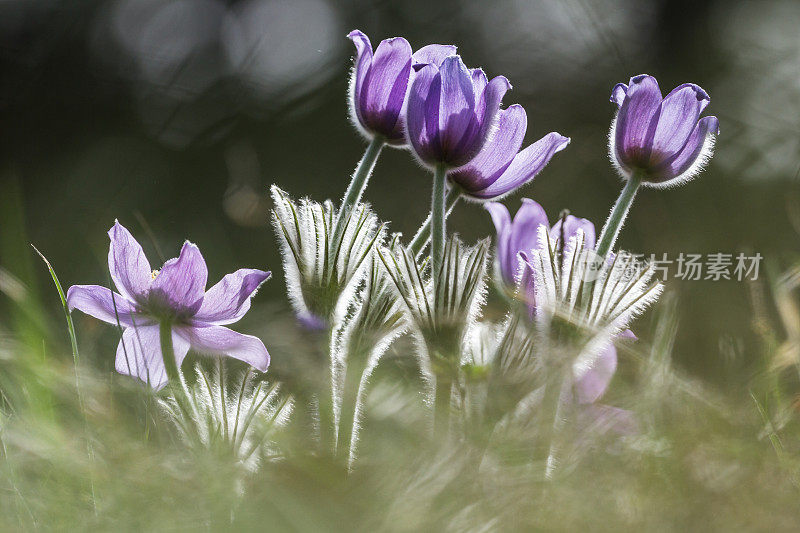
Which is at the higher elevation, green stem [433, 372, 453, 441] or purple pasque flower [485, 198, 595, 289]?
purple pasque flower [485, 198, 595, 289]

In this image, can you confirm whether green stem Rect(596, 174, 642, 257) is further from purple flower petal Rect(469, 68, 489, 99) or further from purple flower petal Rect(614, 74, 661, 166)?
purple flower petal Rect(469, 68, 489, 99)

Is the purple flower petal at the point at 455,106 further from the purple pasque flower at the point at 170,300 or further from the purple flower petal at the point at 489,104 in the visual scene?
the purple pasque flower at the point at 170,300

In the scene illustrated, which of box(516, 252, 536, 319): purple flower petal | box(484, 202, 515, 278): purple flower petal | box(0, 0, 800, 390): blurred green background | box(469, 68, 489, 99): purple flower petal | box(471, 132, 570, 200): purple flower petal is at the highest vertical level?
box(0, 0, 800, 390): blurred green background

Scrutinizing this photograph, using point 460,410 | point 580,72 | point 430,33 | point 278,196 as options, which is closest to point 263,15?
point 430,33

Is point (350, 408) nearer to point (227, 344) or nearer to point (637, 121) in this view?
point (227, 344)

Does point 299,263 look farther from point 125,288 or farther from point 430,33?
point 430,33

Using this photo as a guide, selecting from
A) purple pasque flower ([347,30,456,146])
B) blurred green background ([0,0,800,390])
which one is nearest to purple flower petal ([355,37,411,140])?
purple pasque flower ([347,30,456,146])
